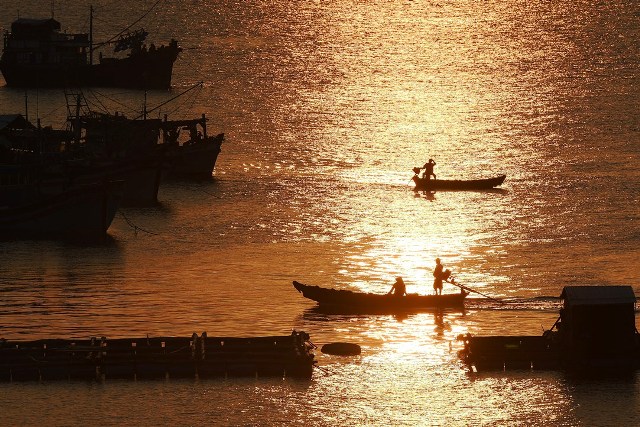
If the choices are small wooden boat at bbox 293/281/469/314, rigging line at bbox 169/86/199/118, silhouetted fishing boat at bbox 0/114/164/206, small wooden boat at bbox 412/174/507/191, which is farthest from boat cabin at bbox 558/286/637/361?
rigging line at bbox 169/86/199/118

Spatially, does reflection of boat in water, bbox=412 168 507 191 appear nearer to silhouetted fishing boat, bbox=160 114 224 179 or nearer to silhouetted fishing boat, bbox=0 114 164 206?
silhouetted fishing boat, bbox=160 114 224 179

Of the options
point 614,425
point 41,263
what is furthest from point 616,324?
point 41,263

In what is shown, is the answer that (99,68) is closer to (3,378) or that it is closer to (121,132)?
(121,132)

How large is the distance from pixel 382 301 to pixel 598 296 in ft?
38.7

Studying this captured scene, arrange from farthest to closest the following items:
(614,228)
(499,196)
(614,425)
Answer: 1. (499,196)
2. (614,228)
3. (614,425)

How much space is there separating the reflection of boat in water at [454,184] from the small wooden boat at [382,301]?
36.4 metres

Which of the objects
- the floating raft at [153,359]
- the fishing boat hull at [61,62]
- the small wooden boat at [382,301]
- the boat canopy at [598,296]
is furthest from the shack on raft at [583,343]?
the fishing boat hull at [61,62]

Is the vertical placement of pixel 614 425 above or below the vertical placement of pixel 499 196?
below

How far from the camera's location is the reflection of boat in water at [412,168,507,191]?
10388 cm

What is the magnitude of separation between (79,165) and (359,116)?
55.5 metres

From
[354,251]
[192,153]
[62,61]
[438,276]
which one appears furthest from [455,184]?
[62,61]

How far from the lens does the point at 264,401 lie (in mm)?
55281

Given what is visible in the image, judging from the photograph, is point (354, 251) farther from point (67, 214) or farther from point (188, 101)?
point (188, 101)

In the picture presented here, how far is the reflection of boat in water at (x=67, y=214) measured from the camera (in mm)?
86000
